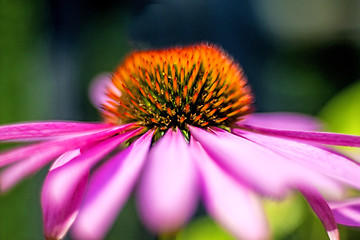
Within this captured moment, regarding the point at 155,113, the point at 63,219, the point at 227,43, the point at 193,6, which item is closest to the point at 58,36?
the point at 193,6

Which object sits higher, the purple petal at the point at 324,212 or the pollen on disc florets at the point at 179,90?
the pollen on disc florets at the point at 179,90

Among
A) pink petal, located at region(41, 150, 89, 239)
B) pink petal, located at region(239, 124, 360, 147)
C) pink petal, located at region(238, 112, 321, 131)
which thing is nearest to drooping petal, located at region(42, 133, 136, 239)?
pink petal, located at region(41, 150, 89, 239)

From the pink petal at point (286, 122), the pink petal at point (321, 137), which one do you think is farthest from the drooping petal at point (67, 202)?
the pink petal at point (286, 122)

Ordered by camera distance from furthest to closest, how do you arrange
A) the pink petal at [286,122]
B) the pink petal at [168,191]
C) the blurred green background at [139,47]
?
the blurred green background at [139,47] < the pink petal at [286,122] < the pink petal at [168,191]

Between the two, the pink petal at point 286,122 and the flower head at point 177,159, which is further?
the pink petal at point 286,122

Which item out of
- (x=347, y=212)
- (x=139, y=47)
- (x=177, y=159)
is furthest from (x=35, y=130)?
(x=139, y=47)

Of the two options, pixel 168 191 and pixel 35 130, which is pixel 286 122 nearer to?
pixel 35 130

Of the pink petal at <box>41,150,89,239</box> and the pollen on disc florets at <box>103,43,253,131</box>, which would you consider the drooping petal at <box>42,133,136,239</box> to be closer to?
the pink petal at <box>41,150,89,239</box>

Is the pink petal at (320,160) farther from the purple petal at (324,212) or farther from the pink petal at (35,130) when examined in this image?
the pink petal at (35,130)
